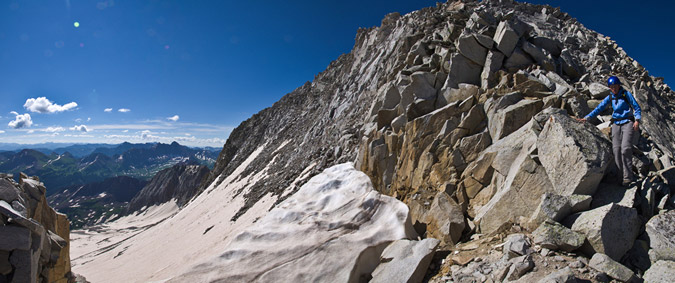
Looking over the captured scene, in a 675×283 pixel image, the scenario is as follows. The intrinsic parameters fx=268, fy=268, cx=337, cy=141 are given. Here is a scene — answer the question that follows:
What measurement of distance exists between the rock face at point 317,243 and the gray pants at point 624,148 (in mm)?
5587

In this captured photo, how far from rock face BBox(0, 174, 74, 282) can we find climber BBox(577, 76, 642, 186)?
18.6 meters

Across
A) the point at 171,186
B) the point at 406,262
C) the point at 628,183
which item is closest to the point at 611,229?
the point at 628,183

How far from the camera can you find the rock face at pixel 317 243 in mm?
9102

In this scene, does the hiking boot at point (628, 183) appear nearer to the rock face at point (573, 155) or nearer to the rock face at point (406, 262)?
the rock face at point (573, 155)

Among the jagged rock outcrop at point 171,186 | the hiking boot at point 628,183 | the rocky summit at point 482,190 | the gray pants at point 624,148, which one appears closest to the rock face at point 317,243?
the rocky summit at point 482,190

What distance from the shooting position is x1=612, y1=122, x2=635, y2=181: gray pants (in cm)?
727

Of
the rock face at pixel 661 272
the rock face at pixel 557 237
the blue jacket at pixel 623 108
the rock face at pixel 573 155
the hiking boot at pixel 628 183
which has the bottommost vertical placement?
the rock face at pixel 661 272

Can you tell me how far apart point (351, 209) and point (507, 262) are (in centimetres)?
640

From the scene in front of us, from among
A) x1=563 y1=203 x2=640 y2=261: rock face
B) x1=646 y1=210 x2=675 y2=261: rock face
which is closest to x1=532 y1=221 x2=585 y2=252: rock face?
x1=563 y1=203 x2=640 y2=261: rock face

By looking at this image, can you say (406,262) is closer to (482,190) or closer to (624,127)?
(482,190)

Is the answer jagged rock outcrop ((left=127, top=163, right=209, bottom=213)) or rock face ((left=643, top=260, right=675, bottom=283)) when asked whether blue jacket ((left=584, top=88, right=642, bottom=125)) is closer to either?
rock face ((left=643, top=260, right=675, bottom=283))

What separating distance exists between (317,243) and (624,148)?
9.68 m

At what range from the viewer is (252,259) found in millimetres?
9883

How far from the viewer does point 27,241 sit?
9.09 meters
